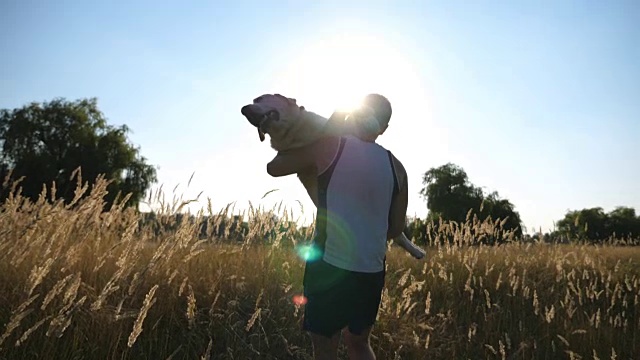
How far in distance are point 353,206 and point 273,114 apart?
508 millimetres

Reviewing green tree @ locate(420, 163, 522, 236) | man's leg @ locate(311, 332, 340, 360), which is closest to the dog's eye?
man's leg @ locate(311, 332, 340, 360)

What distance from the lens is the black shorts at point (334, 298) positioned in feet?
6.98

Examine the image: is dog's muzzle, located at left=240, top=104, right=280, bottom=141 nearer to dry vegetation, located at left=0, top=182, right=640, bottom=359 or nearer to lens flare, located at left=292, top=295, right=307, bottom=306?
dry vegetation, located at left=0, top=182, right=640, bottom=359

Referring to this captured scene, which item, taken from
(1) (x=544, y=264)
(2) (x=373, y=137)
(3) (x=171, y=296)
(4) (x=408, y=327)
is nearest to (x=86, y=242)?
(3) (x=171, y=296)

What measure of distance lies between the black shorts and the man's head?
65cm

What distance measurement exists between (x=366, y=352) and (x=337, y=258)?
1.53ft

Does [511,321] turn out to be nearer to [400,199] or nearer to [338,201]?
[400,199]

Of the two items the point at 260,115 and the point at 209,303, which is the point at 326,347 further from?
the point at 209,303

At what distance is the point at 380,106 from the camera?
227cm

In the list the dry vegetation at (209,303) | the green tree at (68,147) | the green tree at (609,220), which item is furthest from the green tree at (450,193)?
the dry vegetation at (209,303)

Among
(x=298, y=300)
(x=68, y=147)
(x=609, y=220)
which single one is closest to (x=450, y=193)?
(x=609, y=220)

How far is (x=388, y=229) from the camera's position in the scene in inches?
A: 95.0

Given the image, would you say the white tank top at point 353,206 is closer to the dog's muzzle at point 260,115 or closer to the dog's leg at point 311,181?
the dog's leg at point 311,181

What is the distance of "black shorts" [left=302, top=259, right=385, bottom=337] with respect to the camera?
2.13 metres
